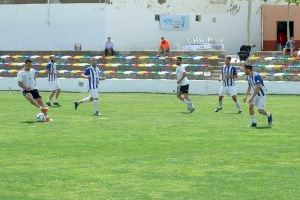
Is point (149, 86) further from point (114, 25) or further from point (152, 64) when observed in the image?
point (114, 25)

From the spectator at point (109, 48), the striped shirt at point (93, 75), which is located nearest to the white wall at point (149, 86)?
the spectator at point (109, 48)

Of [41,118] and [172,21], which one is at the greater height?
[172,21]

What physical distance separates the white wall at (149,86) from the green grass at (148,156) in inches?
573

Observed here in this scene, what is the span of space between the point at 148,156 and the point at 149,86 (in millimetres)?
29059

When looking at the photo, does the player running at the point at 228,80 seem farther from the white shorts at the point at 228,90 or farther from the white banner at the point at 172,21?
the white banner at the point at 172,21

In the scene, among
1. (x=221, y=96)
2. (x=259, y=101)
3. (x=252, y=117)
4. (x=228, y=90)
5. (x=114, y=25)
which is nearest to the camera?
(x=252, y=117)

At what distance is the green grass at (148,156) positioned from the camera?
547 inches

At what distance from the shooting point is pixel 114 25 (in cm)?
5728

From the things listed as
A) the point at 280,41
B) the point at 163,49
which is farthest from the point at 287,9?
the point at 163,49

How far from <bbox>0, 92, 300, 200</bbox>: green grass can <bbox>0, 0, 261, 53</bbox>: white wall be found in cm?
2732

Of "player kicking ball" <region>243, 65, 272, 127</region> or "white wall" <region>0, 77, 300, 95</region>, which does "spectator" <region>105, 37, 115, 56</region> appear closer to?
"white wall" <region>0, 77, 300, 95</region>

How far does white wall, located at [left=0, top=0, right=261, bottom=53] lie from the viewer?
57094mm

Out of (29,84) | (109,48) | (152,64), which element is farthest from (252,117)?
(109,48)

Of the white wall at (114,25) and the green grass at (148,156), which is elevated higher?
the white wall at (114,25)
